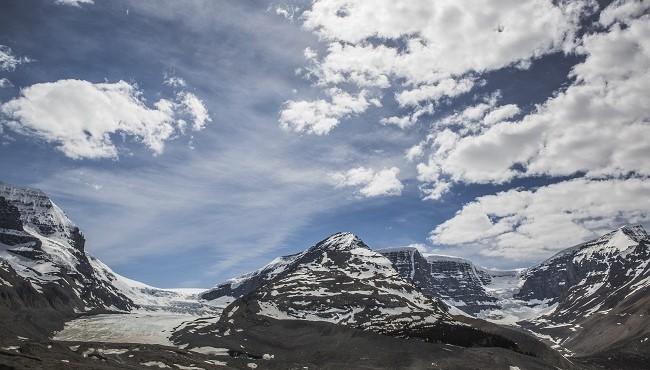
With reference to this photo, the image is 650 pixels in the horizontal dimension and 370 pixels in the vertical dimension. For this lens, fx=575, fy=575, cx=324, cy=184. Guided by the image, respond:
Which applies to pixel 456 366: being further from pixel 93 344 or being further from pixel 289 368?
pixel 93 344

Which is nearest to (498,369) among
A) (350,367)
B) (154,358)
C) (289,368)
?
(350,367)

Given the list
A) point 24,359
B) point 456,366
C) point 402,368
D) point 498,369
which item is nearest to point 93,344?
point 24,359

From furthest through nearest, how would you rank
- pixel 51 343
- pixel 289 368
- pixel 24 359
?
pixel 289 368
pixel 51 343
pixel 24 359

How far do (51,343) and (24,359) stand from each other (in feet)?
149

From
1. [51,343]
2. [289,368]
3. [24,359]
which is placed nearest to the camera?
[24,359]

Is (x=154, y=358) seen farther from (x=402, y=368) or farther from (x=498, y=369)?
(x=498, y=369)

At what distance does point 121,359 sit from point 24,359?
46.5 metres

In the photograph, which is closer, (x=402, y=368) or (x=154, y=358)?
(x=154, y=358)

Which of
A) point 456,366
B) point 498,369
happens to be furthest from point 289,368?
point 498,369

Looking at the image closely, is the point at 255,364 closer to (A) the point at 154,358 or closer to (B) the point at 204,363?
(B) the point at 204,363

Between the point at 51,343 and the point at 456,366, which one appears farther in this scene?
the point at 456,366

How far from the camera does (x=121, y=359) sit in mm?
178375

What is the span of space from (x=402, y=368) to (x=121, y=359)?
9108cm

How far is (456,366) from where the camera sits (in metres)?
197
